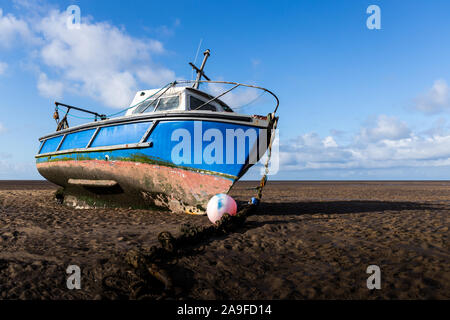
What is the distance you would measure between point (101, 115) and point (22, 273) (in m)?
10.0

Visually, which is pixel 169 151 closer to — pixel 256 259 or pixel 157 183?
pixel 157 183

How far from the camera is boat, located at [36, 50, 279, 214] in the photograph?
6.58 m

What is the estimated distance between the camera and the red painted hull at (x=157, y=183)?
261 inches

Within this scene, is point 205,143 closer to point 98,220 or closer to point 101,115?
point 98,220

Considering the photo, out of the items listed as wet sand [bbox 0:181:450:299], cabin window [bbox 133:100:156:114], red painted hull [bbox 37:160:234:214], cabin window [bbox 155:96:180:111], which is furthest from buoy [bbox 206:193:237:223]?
cabin window [bbox 133:100:156:114]

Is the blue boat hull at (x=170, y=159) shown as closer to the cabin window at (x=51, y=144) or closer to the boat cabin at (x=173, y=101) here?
the boat cabin at (x=173, y=101)

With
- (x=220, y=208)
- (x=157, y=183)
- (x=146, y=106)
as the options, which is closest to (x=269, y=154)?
(x=220, y=208)

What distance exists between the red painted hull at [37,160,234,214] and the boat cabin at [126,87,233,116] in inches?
67.1

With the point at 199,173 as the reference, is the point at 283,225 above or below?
below

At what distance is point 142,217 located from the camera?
6891 mm

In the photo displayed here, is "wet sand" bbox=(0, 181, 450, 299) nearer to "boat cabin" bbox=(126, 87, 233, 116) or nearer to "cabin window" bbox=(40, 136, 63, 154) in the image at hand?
"boat cabin" bbox=(126, 87, 233, 116)

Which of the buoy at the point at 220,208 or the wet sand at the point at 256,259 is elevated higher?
the buoy at the point at 220,208

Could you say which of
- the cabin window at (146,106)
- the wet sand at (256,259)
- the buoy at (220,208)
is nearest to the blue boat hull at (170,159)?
the buoy at (220,208)
